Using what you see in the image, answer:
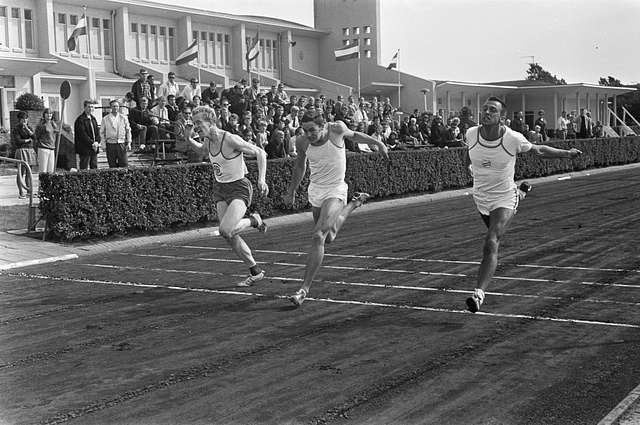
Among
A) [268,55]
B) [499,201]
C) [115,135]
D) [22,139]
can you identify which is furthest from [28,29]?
[499,201]

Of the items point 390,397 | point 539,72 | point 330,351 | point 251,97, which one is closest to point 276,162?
point 251,97

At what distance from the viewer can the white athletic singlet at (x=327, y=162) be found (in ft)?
29.3

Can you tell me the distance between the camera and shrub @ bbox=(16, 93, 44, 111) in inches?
1081

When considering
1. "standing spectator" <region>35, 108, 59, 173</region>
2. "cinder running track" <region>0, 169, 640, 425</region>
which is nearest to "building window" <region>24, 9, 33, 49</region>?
"standing spectator" <region>35, 108, 59, 173</region>

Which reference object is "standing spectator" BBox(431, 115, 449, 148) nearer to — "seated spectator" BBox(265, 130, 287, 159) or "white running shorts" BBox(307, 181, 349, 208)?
"seated spectator" BBox(265, 130, 287, 159)

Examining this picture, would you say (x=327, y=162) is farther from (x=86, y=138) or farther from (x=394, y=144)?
(x=394, y=144)

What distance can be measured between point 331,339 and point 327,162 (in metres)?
2.63

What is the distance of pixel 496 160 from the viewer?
8266 mm

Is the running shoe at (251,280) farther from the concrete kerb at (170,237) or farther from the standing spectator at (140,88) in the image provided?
the standing spectator at (140,88)

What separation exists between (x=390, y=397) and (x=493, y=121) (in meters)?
3.81

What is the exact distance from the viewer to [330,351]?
6.51m

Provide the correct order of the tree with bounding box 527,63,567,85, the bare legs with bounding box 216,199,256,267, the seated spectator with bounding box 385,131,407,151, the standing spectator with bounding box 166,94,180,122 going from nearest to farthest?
the bare legs with bounding box 216,199,256,267 < the standing spectator with bounding box 166,94,180,122 < the seated spectator with bounding box 385,131,407,151 < the tree with bounding box 527,63,567,85

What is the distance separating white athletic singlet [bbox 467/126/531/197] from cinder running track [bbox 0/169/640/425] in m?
1.20

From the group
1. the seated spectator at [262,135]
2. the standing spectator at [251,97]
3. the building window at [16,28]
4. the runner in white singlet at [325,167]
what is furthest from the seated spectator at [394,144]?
the runner in white singlet at [325,167]
